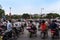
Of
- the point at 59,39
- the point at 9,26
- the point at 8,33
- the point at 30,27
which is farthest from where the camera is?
the point at 30,27

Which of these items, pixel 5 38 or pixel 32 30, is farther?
pixel 32 30

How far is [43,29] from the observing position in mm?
18625

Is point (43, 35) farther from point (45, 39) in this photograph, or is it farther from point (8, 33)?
point (8, 33)

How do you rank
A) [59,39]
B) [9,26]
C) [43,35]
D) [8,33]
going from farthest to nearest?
[43,35], [59,39], [9,26], [8,33]

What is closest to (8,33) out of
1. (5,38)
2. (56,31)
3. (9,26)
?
(5,38)

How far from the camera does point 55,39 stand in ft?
58.7

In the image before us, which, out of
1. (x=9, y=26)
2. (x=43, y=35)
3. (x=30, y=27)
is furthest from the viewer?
(x=30, y=27)

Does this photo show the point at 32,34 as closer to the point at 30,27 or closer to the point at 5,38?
the point at 30,27

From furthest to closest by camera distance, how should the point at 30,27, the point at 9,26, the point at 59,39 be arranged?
the point at 30,27 < the point at 59,39 < the point at 9,26

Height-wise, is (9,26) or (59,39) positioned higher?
(9,26)

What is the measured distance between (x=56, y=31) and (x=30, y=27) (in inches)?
115

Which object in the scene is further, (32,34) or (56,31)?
(32,34)

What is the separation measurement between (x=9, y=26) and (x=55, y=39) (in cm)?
449

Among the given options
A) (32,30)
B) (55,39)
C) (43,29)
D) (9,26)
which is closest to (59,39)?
(55,39)
